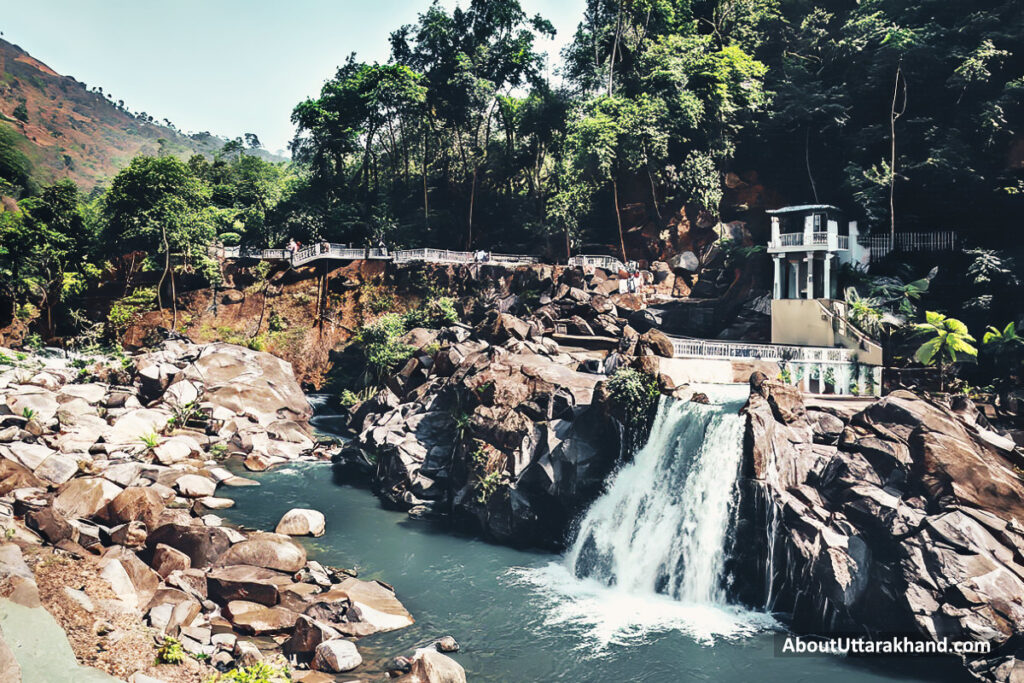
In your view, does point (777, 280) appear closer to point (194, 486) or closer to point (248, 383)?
point (194, 486)

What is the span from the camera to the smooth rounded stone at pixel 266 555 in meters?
19.7

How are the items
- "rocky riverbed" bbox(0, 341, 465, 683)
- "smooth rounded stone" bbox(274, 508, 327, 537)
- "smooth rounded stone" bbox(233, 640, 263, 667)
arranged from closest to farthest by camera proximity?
1. "rocky riverbed" bbox(0, 341, 465, 683)
2. "smooth rounded stone" bbox(233, 640, 263, 667)
3. "smooth rounded stone" bbox(274, 508, 327, 537)

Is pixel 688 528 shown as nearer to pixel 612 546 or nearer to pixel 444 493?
pixel 612 546

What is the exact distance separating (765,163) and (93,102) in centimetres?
16780

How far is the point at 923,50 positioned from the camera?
33.2 metres

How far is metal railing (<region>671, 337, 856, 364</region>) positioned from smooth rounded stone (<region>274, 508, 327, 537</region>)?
49.8 ft

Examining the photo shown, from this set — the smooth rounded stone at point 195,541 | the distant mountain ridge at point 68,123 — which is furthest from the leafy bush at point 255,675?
the distant mountain ridge at point 68,123

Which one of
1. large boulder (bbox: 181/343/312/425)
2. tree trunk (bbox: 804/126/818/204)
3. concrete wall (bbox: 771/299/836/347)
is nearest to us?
concrete wall (bbox: 771/299/836/347)

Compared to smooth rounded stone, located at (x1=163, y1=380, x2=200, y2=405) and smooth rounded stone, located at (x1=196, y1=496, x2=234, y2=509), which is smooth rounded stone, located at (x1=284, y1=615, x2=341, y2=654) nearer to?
smooth rounded stone, located at (x1=196, y1=496, x2=234, y2=509)

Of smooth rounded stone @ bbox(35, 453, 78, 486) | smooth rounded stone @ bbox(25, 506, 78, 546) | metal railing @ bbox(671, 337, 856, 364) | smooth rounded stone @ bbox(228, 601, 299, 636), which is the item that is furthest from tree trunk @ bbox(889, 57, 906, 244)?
smooth rounded stone @ bbox(35, 453, 78, 486)

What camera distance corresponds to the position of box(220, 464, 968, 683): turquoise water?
15.6m

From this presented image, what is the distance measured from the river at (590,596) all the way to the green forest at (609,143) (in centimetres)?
2049

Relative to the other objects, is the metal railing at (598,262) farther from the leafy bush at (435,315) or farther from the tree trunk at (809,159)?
the tree trunk at (809,159)

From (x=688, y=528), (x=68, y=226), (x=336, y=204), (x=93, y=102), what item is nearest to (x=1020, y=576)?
(x=688, y=528)
